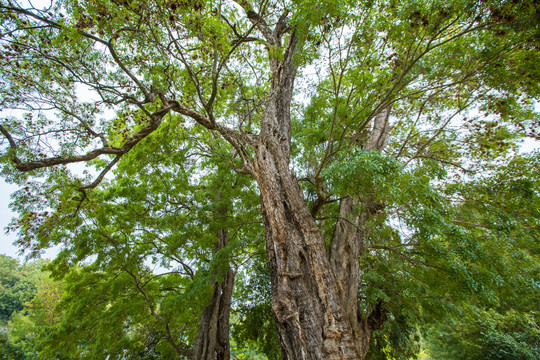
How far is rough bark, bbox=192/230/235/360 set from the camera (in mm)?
4933

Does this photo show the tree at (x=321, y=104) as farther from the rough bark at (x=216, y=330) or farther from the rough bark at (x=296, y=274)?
the rough bark at (x=216, y=330)

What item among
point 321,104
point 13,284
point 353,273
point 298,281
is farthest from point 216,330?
point 13,284

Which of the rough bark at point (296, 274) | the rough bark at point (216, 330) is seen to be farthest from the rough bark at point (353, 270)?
the rough bark at point (216, 330)

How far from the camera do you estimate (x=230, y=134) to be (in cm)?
397

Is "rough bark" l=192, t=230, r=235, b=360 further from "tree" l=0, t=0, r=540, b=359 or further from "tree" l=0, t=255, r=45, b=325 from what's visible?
"tree" l=0, t=255, r=45, b=325

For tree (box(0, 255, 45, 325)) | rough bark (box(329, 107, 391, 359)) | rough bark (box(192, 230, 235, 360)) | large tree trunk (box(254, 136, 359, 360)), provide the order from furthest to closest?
tree (box(0, 255, 45, 325))
rough bark (box(192, 230, 235, 360))
rough bark (box(329, 107, 391, 359))
large tree trunk (box(254, 136, 359, 360))

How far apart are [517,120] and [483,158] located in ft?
2.83

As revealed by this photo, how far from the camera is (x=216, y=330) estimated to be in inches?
204

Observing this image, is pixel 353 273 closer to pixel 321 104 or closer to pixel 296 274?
pixel 296 274

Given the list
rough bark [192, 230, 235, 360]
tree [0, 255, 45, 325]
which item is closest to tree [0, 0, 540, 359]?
rough bark [192, 230, 235, 360]

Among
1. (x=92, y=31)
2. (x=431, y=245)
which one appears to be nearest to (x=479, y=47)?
(x=431, y=245)

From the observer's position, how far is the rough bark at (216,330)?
16.2 feet

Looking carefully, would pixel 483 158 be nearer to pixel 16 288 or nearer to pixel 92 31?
pixel 92 31

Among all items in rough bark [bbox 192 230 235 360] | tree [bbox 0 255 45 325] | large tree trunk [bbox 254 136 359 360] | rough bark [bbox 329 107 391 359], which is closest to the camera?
large tree trunk [bbox 254 136 359 360]
